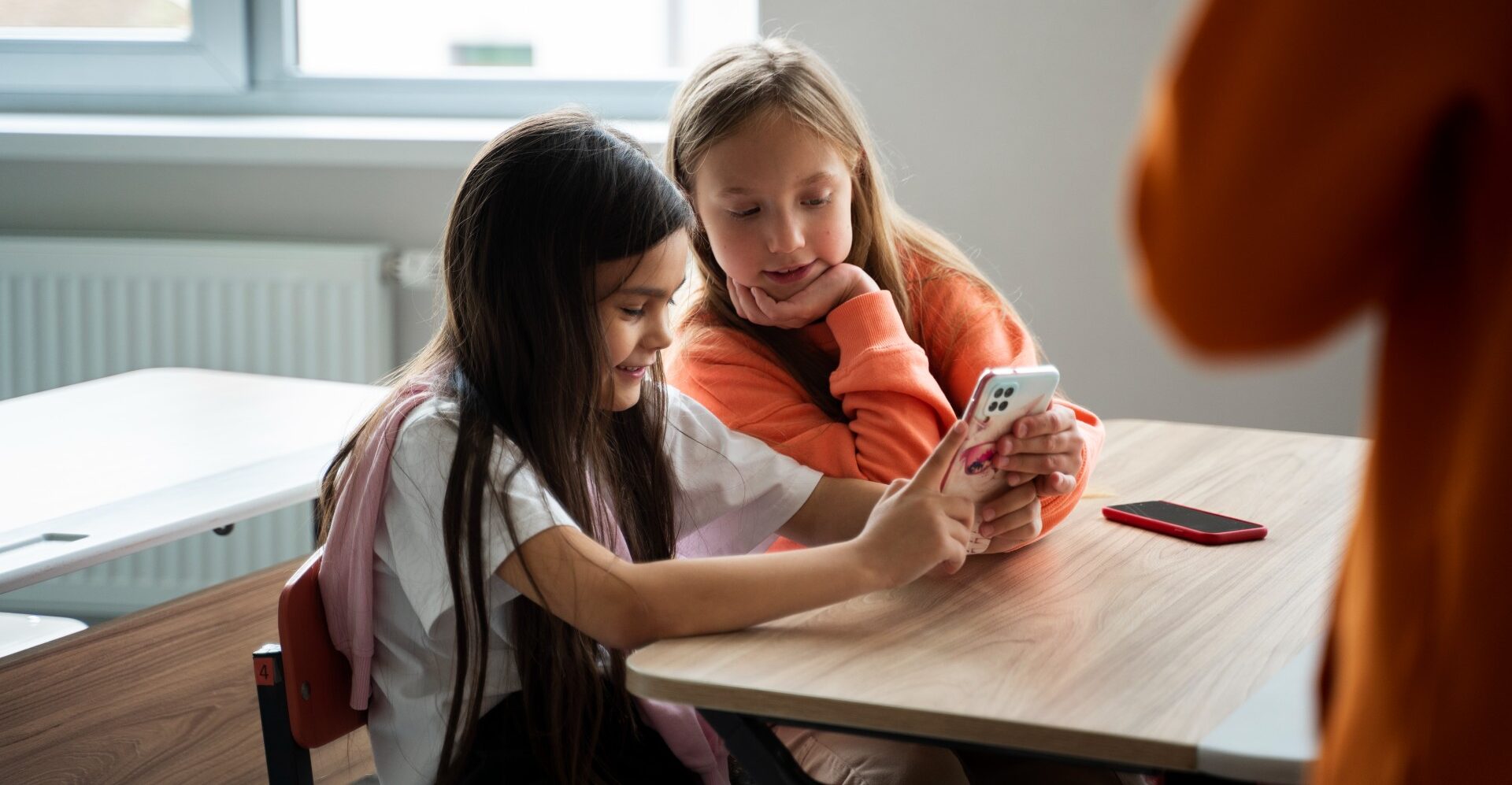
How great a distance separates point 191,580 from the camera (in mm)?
3162

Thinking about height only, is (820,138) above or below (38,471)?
above

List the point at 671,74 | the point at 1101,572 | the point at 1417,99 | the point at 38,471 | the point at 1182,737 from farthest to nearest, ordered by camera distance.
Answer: the point at 671,74 → the point at 38,471 → the point at 1101,572 → the point at 1182,737 → the point at 1417,99

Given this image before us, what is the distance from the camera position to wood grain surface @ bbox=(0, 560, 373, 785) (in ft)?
5.84

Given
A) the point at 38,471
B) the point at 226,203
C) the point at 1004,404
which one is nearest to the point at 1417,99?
the point at 1004,404

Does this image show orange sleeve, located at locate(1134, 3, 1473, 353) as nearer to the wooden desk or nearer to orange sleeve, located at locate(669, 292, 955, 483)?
the wooden desk

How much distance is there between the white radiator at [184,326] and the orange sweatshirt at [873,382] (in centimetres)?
163

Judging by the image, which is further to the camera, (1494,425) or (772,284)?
(772,284)

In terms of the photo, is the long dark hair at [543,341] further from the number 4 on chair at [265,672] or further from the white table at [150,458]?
the white table at [150,458]

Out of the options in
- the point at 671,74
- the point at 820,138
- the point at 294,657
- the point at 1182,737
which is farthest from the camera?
the point at 671,74

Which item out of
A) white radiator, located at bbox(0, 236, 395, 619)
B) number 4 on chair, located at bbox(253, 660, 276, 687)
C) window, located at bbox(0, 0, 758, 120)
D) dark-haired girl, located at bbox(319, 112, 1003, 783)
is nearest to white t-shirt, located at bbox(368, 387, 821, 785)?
dark-haired girl, located at bbox(319, 112, 1003, 783)

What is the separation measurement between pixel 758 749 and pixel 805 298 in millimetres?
664

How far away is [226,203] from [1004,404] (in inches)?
98.6

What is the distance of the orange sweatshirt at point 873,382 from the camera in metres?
1.47

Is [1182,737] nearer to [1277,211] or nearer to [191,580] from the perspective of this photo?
[1277,211]
